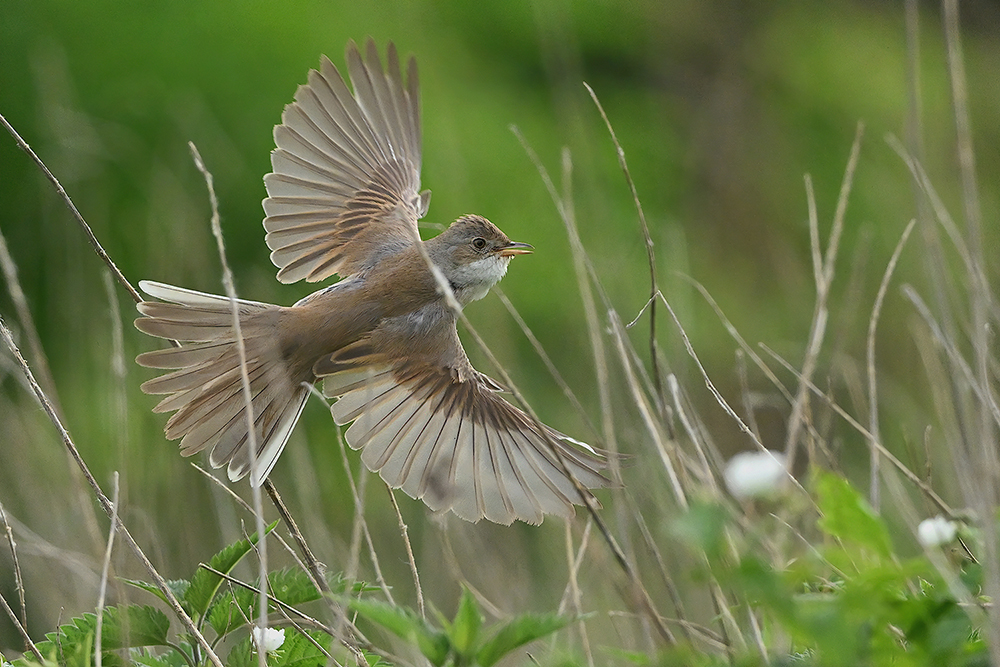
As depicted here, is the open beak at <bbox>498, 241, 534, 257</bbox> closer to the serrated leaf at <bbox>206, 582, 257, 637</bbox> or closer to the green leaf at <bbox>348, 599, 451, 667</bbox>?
the serrated leaf at <bbox>206, 582, 257, 637</bbox>

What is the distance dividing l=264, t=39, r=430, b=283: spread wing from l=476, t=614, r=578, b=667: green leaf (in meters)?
1.84

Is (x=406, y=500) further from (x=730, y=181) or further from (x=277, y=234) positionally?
(x=730, y=181)

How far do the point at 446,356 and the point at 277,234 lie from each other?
64cm

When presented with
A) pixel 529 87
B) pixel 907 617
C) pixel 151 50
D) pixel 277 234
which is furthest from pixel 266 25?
pixel 907 617

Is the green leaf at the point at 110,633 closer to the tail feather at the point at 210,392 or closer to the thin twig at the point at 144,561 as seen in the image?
the thin twig at the point at 144,561

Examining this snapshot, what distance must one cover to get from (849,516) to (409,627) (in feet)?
1.43

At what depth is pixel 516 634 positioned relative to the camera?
3.51 feet

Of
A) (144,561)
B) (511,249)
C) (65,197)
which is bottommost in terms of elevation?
(144,561)

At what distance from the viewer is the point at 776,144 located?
6988 mm

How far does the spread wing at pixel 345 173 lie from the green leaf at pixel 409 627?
71.5 inches

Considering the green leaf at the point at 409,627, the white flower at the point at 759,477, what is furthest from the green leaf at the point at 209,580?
the white flower at the point at 759,477

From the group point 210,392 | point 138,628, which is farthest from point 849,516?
point 210,392

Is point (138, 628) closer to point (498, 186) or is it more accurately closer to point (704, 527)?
point (704, 527)

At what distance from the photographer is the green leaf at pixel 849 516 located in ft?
3.31
